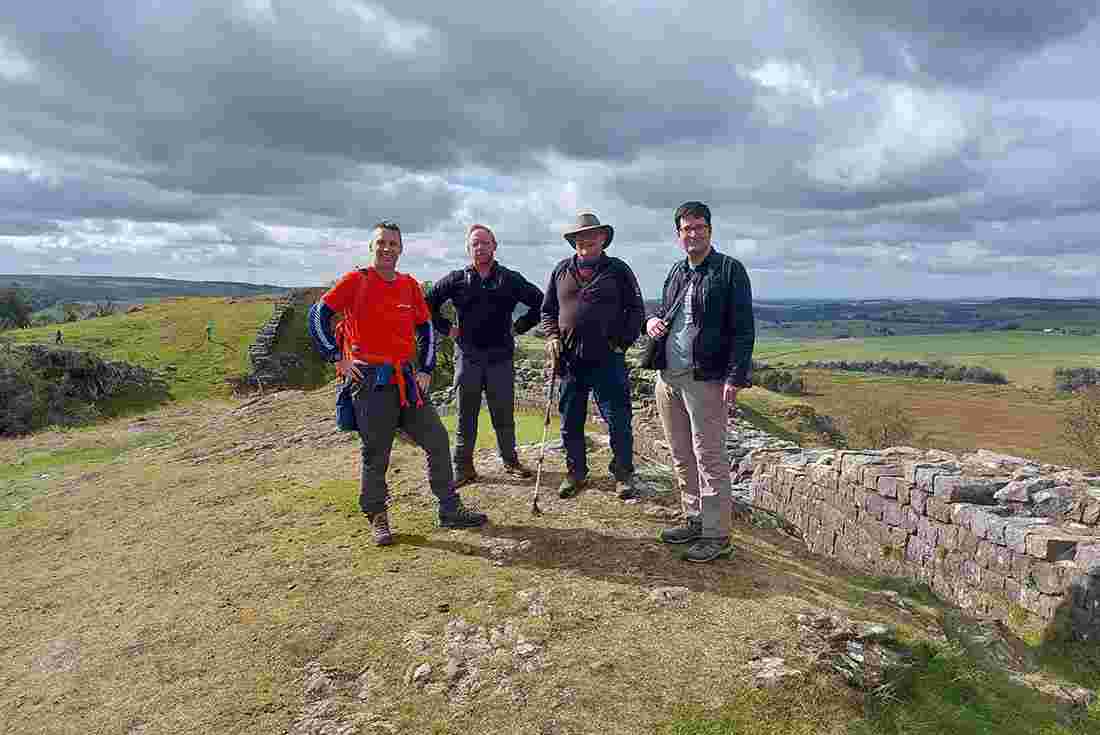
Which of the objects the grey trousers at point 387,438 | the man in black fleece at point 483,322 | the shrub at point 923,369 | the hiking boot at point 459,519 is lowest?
the shrub at point 923,369

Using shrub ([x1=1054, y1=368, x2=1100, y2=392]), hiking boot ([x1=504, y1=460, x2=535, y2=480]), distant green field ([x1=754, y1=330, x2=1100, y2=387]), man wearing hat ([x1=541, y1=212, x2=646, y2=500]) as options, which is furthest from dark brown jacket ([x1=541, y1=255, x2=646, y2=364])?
distant green field ([x1=754, y1=330, x2=1100, y2=387])

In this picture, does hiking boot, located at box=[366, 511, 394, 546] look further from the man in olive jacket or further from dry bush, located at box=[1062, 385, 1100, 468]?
dry bush, located at box=[1062, 385, 1100, 468]

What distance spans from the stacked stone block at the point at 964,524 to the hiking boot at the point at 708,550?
3825 millimetres

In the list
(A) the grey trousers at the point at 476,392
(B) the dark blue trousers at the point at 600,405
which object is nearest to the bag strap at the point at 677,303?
(B) the dark blue trousers at the point at 600,405

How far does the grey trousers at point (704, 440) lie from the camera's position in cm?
628

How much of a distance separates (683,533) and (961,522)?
434cm

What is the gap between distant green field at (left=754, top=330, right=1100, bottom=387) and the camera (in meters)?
→ 128

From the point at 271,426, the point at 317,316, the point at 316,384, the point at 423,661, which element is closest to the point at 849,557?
the point at 423,661

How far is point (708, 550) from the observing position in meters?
6.36

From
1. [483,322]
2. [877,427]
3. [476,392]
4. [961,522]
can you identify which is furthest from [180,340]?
[877,427]

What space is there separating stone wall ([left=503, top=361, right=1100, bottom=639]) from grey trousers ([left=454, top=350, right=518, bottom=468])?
3357 millimetres

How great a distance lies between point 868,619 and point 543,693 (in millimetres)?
2829

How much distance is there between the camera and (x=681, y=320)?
6488 millimetres

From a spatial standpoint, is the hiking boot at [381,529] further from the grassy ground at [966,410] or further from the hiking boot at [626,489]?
the grassy ground at [966,410]
